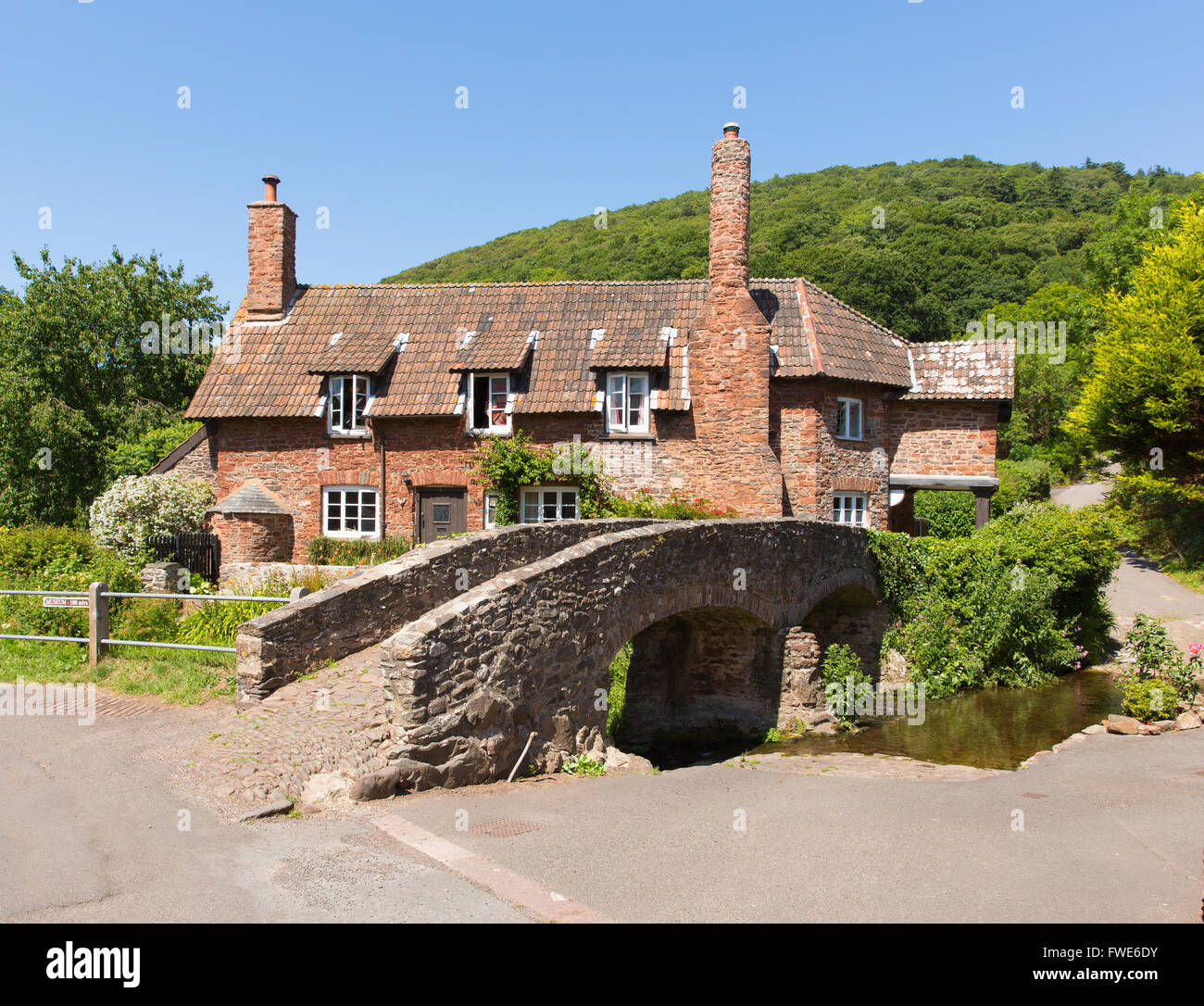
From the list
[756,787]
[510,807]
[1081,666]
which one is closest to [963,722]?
[1081,666]

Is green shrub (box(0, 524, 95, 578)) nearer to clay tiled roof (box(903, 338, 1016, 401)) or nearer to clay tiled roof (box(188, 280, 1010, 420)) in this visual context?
clay tiled roof (box(188, 280, 1010, 420))

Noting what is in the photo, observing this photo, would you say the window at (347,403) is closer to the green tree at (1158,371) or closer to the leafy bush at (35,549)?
the leafy bush at (35,549)

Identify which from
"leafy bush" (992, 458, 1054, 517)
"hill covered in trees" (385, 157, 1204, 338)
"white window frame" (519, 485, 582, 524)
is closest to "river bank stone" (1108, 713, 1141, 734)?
"white window frame" (519, 485, 582, 524)

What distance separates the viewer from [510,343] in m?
22.4

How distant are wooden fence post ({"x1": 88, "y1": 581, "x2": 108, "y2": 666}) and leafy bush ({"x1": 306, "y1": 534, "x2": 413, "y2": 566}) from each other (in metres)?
7.89

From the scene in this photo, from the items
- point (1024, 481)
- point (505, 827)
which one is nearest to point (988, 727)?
point (505, 827)

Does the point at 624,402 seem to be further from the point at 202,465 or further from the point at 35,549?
the point at 35,549

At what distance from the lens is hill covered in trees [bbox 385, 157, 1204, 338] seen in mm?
54625

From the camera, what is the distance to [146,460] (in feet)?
87.2

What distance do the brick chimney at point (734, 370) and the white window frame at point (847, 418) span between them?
84.7 inches

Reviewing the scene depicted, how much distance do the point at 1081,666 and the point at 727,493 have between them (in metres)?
9.52

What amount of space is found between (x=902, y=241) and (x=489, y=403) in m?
51.5
